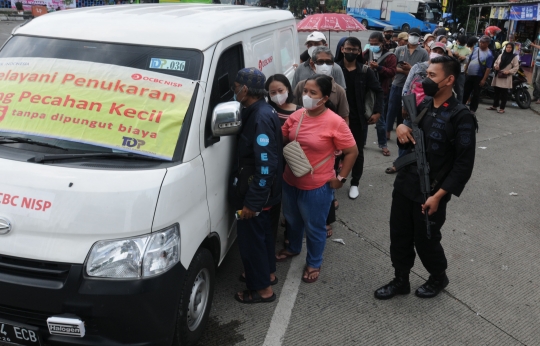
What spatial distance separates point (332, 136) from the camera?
370 cm

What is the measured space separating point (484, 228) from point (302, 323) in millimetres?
2811

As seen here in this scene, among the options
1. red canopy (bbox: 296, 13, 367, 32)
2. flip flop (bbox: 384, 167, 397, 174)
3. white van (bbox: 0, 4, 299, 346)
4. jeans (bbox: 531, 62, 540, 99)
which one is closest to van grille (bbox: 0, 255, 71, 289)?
white van (bbox: 0, 4, 299, 346)

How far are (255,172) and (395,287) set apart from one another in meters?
1.60

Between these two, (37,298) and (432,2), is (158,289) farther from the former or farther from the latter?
(432,2)

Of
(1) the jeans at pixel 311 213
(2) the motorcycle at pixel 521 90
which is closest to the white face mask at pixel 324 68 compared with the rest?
(1) the jeans at pixel 311 213

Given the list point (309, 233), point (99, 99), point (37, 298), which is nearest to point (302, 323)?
point (309, 233)

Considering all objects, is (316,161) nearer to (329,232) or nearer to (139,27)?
(329,232)

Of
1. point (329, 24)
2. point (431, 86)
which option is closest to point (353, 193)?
point (431, 86)

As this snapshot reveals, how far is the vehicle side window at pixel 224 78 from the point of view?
3.12 m

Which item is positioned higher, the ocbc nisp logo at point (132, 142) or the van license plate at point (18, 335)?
the ocbc nisp logo at point (132, 142)

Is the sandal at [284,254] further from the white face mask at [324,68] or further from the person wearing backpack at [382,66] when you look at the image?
the person wearing backpack at [382,66]

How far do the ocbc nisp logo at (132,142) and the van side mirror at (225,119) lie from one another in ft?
1.48

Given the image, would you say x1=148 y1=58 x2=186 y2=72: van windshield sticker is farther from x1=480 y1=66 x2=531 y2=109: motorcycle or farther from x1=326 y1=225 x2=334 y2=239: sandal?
x1=480 y1=66 x2=531 y2=109: motorcycle

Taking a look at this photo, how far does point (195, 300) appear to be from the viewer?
3105mm
